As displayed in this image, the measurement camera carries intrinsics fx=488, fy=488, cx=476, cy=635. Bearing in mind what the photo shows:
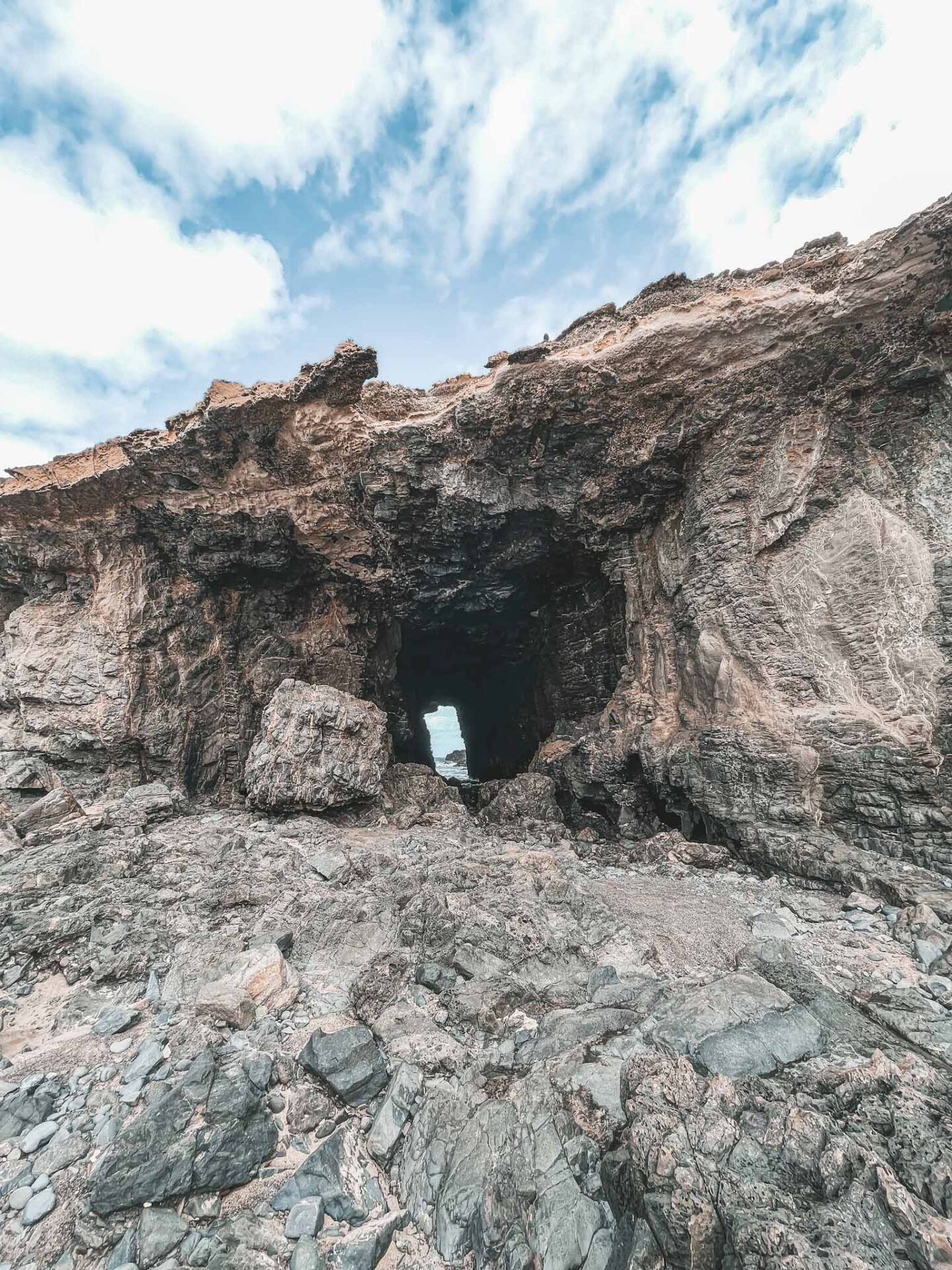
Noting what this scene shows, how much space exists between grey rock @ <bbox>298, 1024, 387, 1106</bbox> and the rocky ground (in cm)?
2

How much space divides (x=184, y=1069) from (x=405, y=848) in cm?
493

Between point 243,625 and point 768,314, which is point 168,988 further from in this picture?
point 768,314

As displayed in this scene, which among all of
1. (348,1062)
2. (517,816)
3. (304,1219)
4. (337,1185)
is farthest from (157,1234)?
(517,816)

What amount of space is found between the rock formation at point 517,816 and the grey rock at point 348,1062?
0.04 m

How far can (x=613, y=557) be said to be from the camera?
1156cm

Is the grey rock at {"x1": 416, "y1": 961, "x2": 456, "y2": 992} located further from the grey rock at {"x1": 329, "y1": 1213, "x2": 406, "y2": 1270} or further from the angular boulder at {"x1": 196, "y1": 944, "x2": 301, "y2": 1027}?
the grey rock at {"x1": 329, "y1": 1213, "x2": 406, "y2": 1270}

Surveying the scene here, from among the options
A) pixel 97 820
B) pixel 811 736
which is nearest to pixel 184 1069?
pixel 97 820

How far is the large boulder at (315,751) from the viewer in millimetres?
10250

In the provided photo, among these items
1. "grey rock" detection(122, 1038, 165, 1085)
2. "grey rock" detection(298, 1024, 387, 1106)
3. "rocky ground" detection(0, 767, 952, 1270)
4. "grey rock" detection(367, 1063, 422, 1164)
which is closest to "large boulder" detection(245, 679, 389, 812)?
"rocky ground" detection(0, 767, 952, 1270)

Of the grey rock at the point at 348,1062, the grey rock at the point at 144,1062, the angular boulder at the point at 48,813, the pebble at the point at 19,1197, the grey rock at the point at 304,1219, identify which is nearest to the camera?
the grey rock at the point at 304,1219

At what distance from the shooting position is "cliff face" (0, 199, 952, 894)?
738 centimetres

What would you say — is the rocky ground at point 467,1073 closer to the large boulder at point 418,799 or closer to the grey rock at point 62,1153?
the grey rock at point 62,1153

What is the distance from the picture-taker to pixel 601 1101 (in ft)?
10.9

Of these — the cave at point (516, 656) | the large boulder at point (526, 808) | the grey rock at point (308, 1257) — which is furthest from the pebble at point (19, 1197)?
the cave at point (516, 656)
